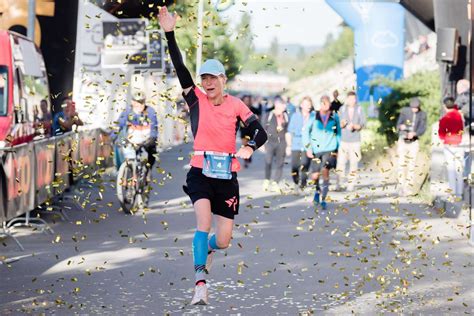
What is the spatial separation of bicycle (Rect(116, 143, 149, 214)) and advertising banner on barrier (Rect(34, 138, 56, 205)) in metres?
1.20

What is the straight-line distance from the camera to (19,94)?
16.3m

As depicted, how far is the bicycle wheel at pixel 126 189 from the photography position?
17016 millimetres

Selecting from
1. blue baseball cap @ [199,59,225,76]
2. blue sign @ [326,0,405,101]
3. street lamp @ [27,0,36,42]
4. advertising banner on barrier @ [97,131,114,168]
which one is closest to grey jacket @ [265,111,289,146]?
advertising banner on barrier @ [97,131,114,168]

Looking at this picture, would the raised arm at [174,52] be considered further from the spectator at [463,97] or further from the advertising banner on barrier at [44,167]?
the spectator at [463,97]

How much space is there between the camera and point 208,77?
8.73 m

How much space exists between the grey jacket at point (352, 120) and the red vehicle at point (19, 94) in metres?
6.33

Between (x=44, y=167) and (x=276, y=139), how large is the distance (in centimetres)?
856

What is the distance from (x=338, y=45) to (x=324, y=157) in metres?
155

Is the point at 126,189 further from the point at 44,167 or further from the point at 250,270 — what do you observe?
the point at 250,270

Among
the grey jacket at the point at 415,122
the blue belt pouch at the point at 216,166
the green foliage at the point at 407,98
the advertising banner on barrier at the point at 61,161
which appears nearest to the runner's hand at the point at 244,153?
the blue belt pouch at the point at 216,166

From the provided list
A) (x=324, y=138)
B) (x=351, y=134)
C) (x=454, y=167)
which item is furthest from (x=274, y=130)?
(x=454, y=167)

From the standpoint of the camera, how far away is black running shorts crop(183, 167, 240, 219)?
898 cm

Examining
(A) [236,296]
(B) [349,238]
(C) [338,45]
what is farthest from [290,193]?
(C) [338,45]

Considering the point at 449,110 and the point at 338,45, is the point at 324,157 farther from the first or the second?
the point at 338,45
